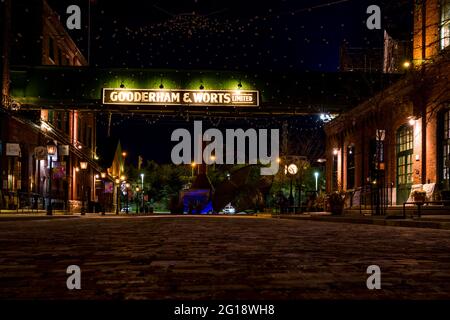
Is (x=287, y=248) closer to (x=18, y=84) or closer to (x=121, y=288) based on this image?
(x=121, y=288)

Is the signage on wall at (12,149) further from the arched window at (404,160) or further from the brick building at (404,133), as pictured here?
the arched window at (404,160)

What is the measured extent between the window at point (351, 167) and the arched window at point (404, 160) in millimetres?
7599

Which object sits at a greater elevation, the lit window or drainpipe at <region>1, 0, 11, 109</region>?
drainpipe at <region>1, 0, 11, 109</region>

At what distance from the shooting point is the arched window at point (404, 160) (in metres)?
28.2

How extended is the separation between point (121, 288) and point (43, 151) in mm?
22510

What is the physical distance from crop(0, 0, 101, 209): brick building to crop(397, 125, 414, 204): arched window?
56.5 ft

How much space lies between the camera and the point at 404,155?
2900cm

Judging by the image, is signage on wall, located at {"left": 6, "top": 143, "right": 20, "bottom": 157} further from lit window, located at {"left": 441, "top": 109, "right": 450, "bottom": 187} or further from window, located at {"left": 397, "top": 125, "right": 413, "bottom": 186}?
lit window, located at {"left": 441, "top": 109, "right": 450, "bottom": 187}

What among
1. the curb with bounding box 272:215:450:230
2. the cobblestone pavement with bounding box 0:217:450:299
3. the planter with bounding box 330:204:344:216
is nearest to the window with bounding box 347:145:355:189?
the planter with bounding box 330:204:344:216

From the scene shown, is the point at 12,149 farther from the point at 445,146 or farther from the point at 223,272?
the point at 223,272

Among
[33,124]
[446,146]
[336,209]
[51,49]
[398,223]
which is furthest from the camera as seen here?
[51,49]

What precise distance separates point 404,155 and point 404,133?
3.81ft

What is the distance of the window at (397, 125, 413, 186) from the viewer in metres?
28.2

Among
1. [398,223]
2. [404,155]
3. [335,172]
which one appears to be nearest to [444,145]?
[404,155]
